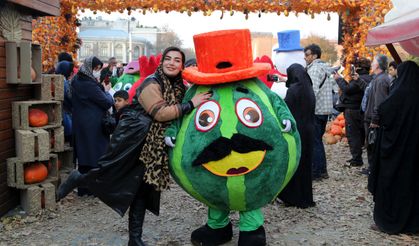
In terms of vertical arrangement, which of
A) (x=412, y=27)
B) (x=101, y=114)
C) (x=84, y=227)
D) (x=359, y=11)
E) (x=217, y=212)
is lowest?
(x=84, y=227)

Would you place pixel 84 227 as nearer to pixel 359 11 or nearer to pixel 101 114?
pixel 101 114

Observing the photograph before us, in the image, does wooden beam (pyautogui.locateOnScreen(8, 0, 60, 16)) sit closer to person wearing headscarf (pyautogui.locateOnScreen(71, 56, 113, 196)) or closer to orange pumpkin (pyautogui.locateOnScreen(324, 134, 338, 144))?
person wearing headscarf (pyautogui.locateOnScreen(71, 56, 113, 196))

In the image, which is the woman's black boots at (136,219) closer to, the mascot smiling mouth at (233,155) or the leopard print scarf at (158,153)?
the leopard print scarf at (158,153)

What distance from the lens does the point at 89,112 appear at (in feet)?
20.1

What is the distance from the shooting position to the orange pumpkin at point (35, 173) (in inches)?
218

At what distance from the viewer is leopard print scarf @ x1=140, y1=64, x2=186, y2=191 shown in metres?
4.01

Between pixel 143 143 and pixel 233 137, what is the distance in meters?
0.88

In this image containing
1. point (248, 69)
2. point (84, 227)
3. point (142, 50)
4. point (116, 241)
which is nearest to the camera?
point (248, 69)

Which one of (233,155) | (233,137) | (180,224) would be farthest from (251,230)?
(180,224)

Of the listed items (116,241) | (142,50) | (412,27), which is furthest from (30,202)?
(142,50)

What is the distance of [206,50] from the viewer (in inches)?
156

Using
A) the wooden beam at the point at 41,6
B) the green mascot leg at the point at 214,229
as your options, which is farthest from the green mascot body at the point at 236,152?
the wooden beam at the point at 41,6

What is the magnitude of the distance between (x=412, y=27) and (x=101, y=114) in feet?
12.9

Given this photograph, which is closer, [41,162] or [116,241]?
[116,241]
